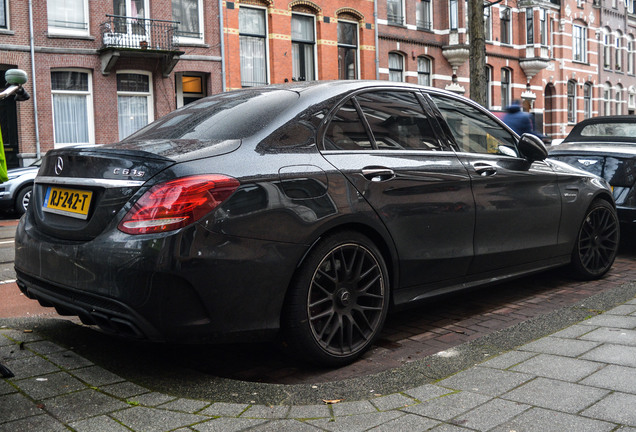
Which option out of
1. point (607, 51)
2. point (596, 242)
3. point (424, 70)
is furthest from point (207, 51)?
point (607, 51)

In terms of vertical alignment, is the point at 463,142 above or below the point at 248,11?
below

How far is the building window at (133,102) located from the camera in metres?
21.8

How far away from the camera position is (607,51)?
146 ft

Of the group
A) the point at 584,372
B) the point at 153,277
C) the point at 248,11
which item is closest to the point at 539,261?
the point at 584,372

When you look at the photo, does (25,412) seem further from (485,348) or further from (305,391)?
(485,348)

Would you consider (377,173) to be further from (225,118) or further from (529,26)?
(529,26)

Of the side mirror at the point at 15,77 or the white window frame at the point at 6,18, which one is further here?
the white window frame at the point at 6,18

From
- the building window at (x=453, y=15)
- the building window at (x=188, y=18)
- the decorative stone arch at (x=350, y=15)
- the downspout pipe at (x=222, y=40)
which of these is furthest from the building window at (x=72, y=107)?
the building window at (x=453, y=15)

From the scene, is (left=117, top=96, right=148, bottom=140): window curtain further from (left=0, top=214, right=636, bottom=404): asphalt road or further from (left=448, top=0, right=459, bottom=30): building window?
(left=0, top=214, right=636, bottom=404): asphalt road

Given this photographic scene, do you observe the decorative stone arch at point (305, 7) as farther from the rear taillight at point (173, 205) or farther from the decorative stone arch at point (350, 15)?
the rear taillight at point (173, 205)

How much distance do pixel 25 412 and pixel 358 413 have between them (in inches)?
54.8

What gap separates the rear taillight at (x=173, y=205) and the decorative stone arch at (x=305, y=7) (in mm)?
23118

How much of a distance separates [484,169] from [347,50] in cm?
2365

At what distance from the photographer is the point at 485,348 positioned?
3846mm
